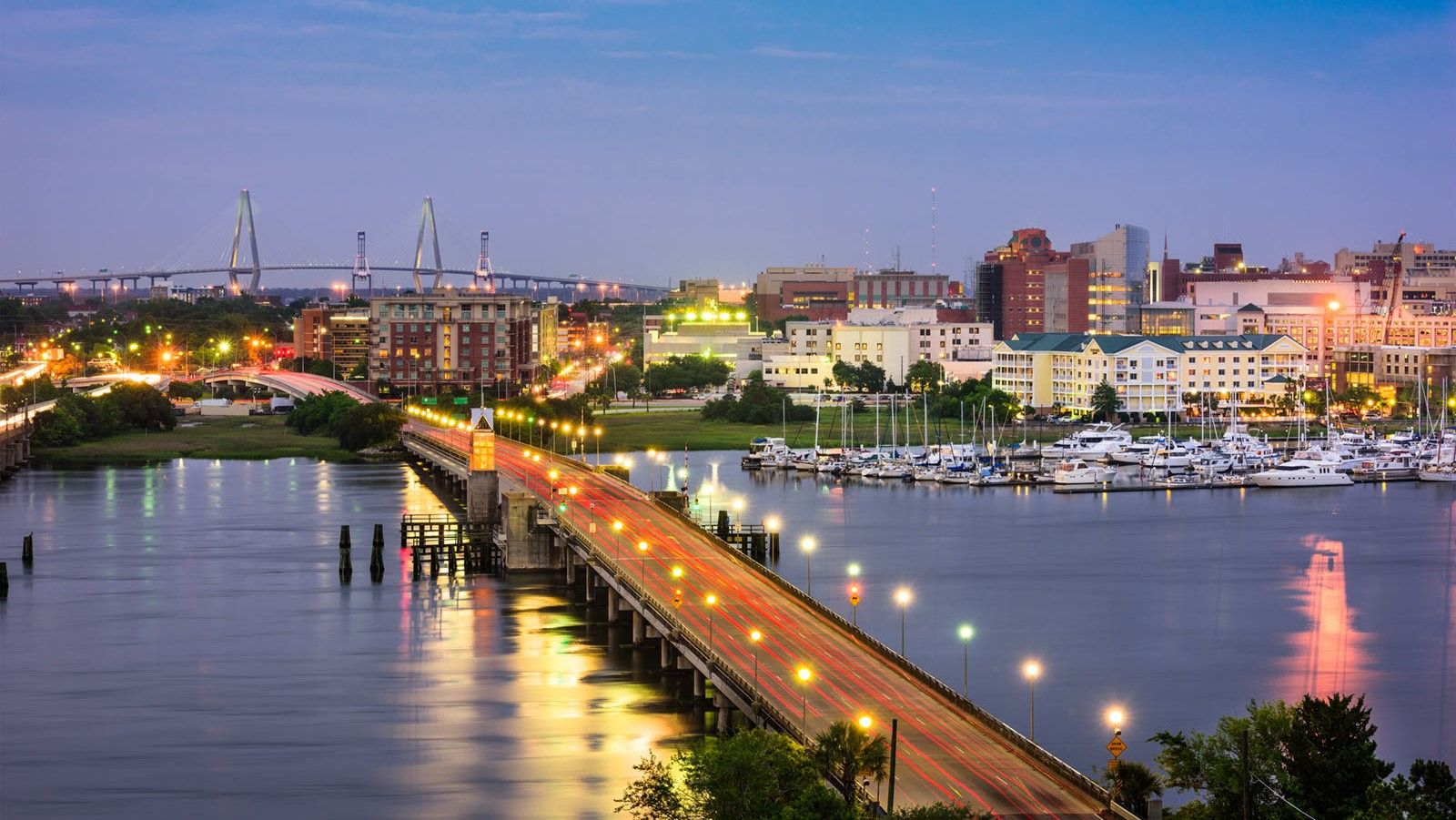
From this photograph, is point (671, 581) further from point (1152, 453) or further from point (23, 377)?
point (23, 377)

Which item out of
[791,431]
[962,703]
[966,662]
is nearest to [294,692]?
[966,662]

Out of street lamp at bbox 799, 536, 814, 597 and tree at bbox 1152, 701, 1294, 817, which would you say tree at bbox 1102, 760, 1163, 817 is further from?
street lamp at bbox 799, 536, 814, 597

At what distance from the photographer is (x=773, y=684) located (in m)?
18.5

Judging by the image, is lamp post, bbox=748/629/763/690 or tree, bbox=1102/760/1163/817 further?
lamp post, bbox=748/629/763/690

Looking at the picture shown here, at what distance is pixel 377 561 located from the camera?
30750 millimetres

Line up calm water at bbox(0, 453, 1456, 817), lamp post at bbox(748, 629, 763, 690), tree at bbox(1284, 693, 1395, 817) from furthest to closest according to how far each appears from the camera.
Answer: calm water at bbox(0, 453, 1456, 817) → lamp post at bbox(748, 629, 763, 690) → tree at bbox(1284, 693, 1395, 817)

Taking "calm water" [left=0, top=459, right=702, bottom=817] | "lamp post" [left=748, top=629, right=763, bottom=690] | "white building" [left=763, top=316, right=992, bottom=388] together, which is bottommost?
"calm water" [left=0, top=459, right=702, bottom=817]

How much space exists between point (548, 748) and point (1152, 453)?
3434cm

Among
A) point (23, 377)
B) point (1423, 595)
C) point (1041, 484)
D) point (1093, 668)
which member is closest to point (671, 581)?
point (1093, 668)

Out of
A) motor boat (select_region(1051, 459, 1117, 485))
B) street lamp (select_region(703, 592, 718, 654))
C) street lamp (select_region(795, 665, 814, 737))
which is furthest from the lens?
motor boat (select_region(1051, 459, 1117, 485))

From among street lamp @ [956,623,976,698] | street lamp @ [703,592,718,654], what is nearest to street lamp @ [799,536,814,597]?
street lamp @ [956,623,976,698]

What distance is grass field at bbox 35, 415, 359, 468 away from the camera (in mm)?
54031

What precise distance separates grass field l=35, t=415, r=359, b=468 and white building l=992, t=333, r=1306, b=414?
2356 cm

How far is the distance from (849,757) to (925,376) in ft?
193
